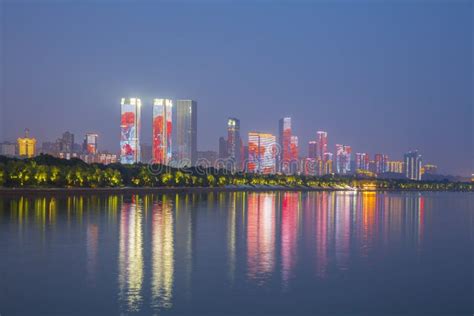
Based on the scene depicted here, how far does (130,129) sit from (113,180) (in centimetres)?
8066

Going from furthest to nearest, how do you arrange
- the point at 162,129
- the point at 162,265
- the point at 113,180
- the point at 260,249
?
the point at 162,129
the point at 113,180
the point at 260,249
the point at 162,265

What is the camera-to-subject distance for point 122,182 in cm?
6372

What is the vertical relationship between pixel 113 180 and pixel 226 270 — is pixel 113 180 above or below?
above

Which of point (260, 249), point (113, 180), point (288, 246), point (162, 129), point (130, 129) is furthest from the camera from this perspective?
point (162, 129)

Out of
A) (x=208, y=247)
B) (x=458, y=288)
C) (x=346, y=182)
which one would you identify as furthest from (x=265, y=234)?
(x=346, y=182)

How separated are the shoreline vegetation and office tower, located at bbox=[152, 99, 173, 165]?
118 ft

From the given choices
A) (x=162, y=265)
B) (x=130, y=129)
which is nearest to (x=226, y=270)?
(x=162, y=265)

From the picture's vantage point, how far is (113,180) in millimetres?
59094

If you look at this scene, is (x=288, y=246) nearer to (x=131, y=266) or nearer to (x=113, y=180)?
(x=131, y=266)

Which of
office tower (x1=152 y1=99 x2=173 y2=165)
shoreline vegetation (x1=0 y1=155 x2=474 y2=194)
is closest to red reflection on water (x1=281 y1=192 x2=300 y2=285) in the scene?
shoreline vegetation (x1=0 y1=155 x2=474 y2=194)

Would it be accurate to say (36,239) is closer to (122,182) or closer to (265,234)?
(265,234)

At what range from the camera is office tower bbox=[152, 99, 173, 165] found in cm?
14262

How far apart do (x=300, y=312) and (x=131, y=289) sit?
3.21 meters

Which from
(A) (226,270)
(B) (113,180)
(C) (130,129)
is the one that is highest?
(C) (130,129)
